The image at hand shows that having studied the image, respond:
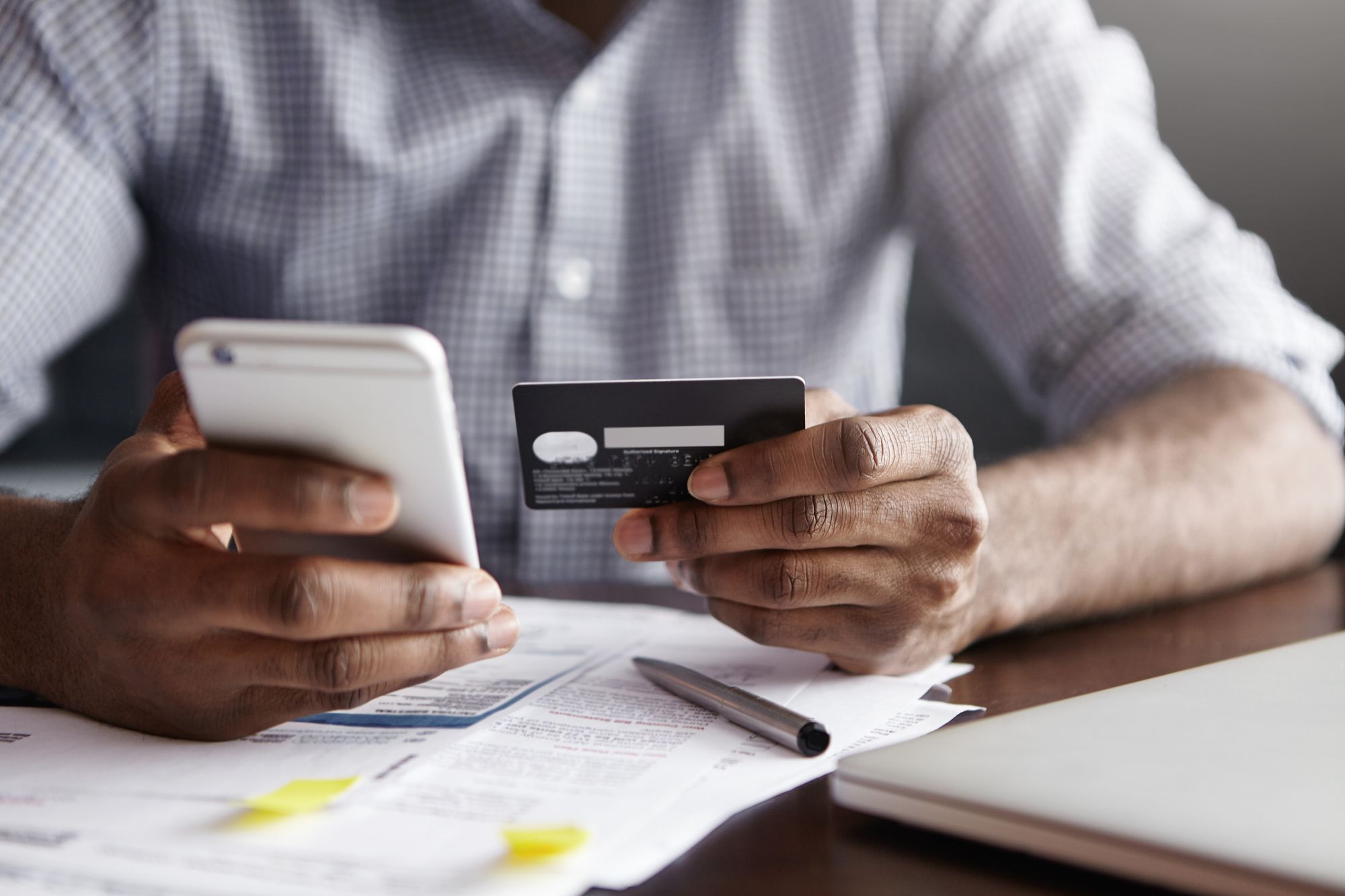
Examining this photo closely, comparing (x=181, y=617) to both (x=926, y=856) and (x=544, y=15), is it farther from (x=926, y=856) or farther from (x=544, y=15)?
(x=544, y=15)

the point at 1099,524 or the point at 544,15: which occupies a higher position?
the point at 544,15

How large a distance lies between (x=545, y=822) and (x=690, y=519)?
20 cm

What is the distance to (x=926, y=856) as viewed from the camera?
389 millimetres

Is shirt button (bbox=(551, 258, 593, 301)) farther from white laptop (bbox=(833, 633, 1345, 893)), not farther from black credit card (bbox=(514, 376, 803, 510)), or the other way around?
white laptop (bbox=(833, 633, 1345, 893))

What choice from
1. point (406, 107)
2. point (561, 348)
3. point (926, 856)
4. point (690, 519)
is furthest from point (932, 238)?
point (926, 856)

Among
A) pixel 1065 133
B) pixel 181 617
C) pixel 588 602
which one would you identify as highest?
pixel 1065 133

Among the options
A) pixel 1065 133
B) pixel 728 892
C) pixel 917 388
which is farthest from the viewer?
pixel 917 388

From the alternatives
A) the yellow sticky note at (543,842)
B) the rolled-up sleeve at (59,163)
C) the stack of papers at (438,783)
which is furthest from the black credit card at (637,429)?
the rolled-up sleeve at (59,163)

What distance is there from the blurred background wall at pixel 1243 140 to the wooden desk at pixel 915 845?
797 mm

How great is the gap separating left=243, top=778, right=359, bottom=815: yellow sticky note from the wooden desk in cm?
14

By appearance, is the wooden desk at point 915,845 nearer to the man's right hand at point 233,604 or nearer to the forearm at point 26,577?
the man's right hand at point 233,604

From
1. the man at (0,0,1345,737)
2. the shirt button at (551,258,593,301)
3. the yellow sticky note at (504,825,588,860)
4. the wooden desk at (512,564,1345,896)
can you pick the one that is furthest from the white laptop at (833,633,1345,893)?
the shirt button at (551,258,593,301)

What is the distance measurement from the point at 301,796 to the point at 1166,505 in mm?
684

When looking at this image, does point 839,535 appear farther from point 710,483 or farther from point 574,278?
point 574,278
